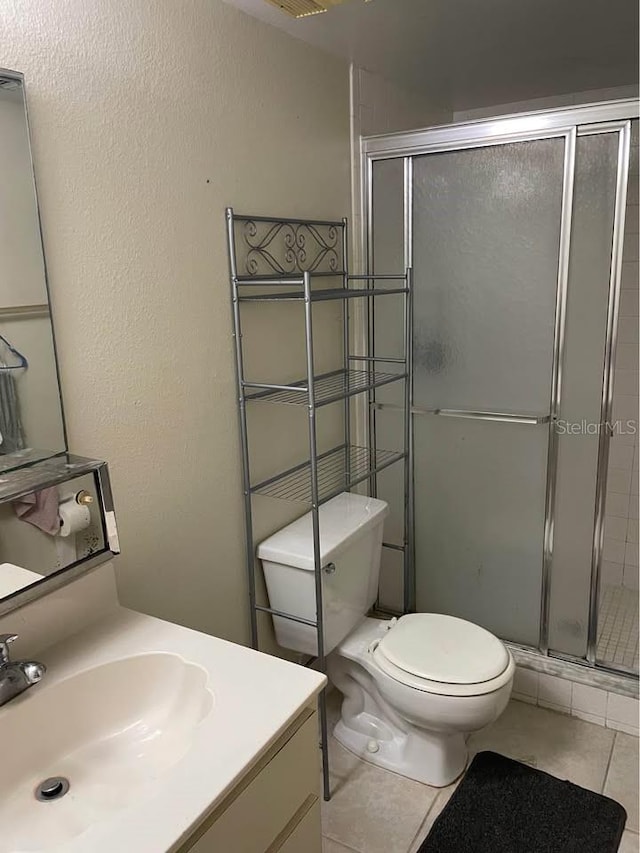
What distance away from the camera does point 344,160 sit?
2.24 m

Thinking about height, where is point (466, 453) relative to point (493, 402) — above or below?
below

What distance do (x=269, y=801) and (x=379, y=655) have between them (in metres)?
0.88

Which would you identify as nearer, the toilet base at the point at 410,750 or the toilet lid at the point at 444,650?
the toilet lid at the point at 444,650

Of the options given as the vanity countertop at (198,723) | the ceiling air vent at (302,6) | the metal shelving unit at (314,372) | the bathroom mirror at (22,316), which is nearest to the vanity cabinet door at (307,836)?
the vanity countertop at (198,723)

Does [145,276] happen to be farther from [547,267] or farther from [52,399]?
[547,267]

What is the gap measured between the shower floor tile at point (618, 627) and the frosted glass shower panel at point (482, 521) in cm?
25

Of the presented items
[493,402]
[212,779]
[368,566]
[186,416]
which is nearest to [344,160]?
[493,402]

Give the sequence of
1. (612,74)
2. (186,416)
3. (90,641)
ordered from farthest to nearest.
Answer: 1. (612,74)
2. (186,416)
3. (90,641)

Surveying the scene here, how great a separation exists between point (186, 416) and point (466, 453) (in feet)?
3.52

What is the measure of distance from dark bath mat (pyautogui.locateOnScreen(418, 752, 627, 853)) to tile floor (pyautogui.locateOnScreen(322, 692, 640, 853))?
4 cm

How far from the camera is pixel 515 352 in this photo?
7.07ft

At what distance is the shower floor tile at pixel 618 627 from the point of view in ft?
7.44

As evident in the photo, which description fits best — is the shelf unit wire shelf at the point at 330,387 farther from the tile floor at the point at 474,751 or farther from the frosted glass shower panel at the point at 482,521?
the tile floor at the point at 474,751

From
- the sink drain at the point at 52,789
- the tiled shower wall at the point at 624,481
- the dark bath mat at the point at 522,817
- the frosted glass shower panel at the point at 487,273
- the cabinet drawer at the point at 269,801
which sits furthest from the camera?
the tiled shower wall at the point at 624,481
